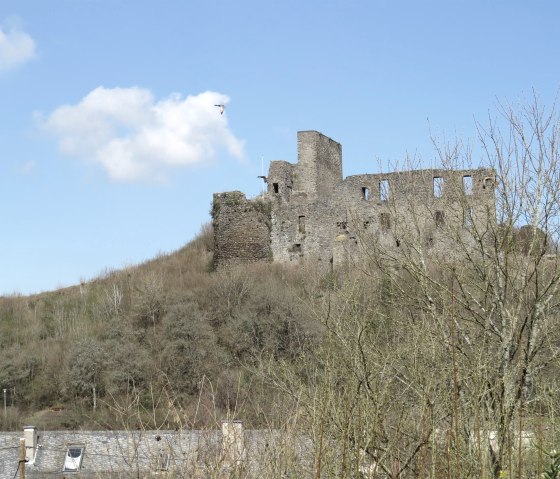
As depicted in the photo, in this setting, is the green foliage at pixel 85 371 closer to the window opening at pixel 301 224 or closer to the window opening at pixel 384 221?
the window opening at pixel 301 224

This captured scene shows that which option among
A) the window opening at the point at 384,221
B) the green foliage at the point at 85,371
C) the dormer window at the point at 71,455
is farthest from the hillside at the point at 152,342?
the window opening at the point at 384,221

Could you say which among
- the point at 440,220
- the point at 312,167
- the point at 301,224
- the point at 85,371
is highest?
the point at 312,167

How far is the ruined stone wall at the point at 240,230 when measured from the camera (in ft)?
106

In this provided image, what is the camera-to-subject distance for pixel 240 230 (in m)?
32.3

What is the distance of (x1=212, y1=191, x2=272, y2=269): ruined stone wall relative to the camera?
32281 millimetres

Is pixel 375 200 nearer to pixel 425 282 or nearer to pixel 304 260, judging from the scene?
pixel 304 260

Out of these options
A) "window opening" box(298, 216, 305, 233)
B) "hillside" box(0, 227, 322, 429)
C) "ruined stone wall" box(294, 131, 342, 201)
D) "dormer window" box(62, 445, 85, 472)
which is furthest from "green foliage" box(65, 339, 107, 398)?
"ruined stone wall" box(294, 131, 342, 201)

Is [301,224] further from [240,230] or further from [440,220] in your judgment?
[440,220]

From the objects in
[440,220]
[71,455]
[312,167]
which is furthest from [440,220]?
[71,455]

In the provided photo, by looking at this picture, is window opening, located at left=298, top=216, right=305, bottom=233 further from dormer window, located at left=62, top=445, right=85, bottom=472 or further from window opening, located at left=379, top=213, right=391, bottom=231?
dormer window, located at left=62, top=445, right=85, bottom=472

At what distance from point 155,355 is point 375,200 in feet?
31.7

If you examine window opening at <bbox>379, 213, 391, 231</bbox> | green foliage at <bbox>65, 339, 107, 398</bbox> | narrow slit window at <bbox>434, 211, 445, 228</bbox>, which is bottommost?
green foliage at <bbox>65, 339, 107, 398</bbox>

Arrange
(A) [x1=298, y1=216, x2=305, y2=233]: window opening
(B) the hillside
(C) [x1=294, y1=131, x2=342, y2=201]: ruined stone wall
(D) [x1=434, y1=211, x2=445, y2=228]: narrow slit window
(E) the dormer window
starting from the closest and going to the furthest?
(D) [x1=434, y1=211, x2=445, y2=228]: narrow slit window → (E) the dormer window → (B) the hillside → (A) [x1=298, y1=216, x2=305, y2=233]: window opening → (C) [x1=294, y1=131, x2=342, y2=201]: ruined stone wall

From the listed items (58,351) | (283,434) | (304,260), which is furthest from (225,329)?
(283,434)
